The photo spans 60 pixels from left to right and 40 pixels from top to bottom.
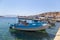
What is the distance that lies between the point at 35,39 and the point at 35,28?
16.5 ft

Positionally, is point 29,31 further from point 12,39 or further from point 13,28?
A: point 12,39

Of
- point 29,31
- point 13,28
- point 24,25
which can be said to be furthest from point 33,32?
point 13,28

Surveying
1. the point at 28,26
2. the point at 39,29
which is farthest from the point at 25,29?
the point at 39,29

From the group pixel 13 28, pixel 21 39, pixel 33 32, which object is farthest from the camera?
pixel 13 28

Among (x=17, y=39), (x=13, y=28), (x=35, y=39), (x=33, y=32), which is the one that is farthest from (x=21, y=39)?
(x=13, y=28)

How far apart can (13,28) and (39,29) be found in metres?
4.20

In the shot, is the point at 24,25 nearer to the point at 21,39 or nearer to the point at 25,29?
the point at 25,29

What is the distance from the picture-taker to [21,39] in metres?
14.3

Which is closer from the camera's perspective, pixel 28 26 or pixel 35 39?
pixel 35 39

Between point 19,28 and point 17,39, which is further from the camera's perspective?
point 19,28

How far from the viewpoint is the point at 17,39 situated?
1449 centimetres

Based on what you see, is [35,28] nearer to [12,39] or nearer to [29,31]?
[29,31]

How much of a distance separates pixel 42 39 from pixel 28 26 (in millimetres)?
5604

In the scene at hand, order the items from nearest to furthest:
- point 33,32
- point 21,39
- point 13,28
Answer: point 21,39
point 33,32
point 13,28
